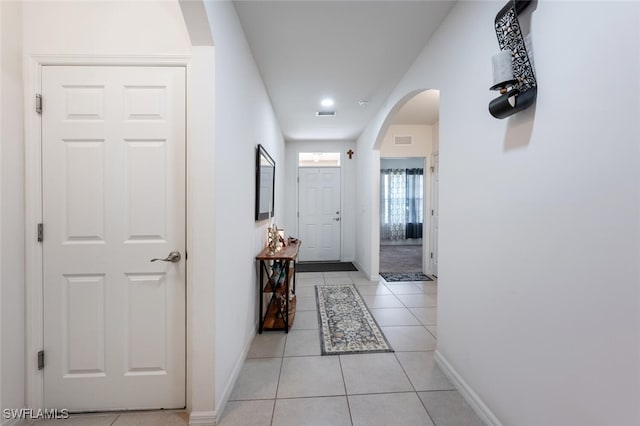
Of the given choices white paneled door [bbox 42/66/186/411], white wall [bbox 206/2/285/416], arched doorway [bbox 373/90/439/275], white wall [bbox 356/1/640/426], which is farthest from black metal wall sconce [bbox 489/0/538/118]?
white paneled door [bbox 42/66/186/411]

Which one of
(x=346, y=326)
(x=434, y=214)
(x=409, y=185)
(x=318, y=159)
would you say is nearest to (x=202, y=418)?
(x=346, y=326)

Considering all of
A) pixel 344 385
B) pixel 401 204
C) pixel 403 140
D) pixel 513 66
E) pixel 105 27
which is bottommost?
pixel 344 385

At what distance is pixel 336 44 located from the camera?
2.23m

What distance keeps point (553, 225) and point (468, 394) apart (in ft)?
3.86

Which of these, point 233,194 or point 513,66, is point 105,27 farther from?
point 513,66

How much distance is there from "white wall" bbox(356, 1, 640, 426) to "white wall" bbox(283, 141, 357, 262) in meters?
3.89

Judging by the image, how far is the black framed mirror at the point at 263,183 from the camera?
8.46 feet

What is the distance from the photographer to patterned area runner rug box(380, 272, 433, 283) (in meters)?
4.38

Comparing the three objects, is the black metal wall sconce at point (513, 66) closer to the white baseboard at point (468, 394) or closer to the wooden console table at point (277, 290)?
the white baseboard at point (468, 394)

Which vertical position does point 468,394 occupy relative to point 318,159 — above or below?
below

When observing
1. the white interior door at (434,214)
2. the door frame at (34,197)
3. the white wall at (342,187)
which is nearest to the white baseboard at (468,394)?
the door frame at (34,197)

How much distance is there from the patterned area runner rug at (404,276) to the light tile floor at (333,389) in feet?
5.64

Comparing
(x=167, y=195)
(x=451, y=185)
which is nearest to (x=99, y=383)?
(x=167, y=195)

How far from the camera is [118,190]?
155 cm
